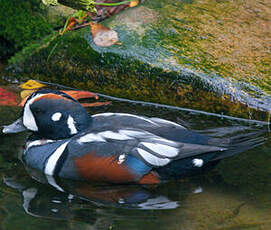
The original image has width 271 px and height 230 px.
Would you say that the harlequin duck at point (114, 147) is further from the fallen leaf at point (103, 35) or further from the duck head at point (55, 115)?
the fallen leaf at point (103, 35)

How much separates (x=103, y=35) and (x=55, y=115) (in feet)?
7.39

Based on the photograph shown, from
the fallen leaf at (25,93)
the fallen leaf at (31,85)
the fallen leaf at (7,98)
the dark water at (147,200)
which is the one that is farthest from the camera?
the fallen leaf at (31,85)

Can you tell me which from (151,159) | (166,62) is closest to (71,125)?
(151,159)

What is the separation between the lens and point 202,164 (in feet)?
14.0

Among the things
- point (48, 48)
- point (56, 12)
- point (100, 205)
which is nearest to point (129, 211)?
point (100, 205)

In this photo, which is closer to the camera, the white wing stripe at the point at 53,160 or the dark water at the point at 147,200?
the dark water at the point at 147,200

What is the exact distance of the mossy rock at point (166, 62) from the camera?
18.7ft

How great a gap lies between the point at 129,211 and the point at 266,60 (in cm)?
290

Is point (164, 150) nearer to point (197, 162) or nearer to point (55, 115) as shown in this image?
point (197, 162)

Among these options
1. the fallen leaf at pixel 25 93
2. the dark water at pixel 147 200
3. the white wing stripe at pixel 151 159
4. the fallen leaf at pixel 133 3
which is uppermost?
the fallen leaf at pixel 133 3

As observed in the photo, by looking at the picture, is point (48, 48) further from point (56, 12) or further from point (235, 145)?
point (235, 145)

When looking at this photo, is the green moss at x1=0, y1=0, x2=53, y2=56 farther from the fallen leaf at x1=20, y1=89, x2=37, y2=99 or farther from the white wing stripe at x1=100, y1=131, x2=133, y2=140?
the white wing stripe at x1=100, y1=131, x2=133, y2=140

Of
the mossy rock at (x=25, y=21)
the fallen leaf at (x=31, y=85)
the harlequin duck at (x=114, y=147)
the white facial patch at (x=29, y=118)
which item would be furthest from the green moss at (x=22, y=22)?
the harlequin duck at (x=114, y=147)

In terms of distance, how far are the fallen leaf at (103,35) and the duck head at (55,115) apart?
1.92 metres
